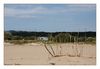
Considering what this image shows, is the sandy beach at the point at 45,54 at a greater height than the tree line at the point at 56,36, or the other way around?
the tree line at the point at 56,36

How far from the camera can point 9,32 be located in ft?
17.5

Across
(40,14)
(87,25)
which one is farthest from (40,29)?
(87,25)

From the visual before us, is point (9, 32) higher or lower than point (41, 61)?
higher

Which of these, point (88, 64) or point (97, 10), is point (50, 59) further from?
point (97, 10)

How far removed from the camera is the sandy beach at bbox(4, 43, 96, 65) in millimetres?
5324

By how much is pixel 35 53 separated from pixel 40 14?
46 centimetres

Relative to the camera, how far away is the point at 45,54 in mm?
5371

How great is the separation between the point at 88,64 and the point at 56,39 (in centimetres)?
48

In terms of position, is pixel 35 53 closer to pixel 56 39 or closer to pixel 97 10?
pixel 56 39

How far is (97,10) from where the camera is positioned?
5285 mm

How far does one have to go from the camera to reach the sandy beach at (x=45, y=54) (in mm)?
5324

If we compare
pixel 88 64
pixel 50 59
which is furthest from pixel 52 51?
pixel 88 64

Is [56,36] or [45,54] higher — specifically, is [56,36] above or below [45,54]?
above

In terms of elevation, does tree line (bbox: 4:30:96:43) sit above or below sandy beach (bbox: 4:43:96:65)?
above
